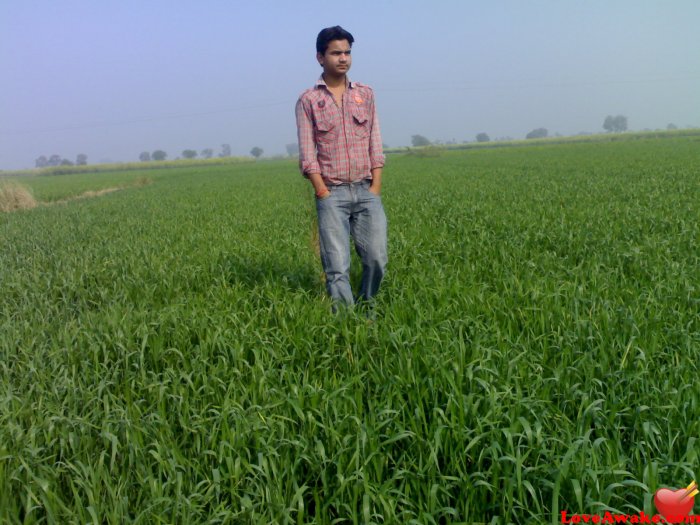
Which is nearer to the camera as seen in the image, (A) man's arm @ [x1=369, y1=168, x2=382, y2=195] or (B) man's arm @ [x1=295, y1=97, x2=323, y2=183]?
(B) man's arm @ [x1=295, y1=97, x2=323, y2=183]

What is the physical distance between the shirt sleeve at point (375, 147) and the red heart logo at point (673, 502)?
312 centimetres

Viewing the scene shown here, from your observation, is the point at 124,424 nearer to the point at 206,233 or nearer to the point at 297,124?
the point at 297,124

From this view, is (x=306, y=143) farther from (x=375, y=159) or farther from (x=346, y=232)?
(x=346, y=232)

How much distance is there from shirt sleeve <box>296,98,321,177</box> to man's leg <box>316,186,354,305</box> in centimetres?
27

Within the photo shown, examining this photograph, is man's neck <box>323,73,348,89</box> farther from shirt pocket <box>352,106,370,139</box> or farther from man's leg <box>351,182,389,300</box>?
man's leg <box>351,182,389,300</box>

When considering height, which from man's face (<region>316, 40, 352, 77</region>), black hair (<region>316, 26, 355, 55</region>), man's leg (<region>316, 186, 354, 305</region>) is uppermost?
black hair (<region>316, 26, 355, 55</region>)

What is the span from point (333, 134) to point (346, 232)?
806 millimetres

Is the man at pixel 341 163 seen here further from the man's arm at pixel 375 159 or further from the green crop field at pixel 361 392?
the green crop field at pixel 361 392

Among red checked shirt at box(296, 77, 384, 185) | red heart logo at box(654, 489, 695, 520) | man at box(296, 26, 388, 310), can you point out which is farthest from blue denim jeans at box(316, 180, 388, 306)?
red heart logo at box(654, 489, 695, 520)

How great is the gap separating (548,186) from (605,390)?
1291 cm

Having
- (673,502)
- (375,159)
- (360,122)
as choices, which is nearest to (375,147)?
(375,159)

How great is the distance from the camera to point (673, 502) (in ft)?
5.78

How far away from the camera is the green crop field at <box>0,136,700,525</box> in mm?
2002

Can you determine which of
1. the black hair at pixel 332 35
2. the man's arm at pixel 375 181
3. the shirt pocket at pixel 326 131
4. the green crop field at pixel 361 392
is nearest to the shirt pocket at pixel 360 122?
the shirt pocket at pixel 326 131
